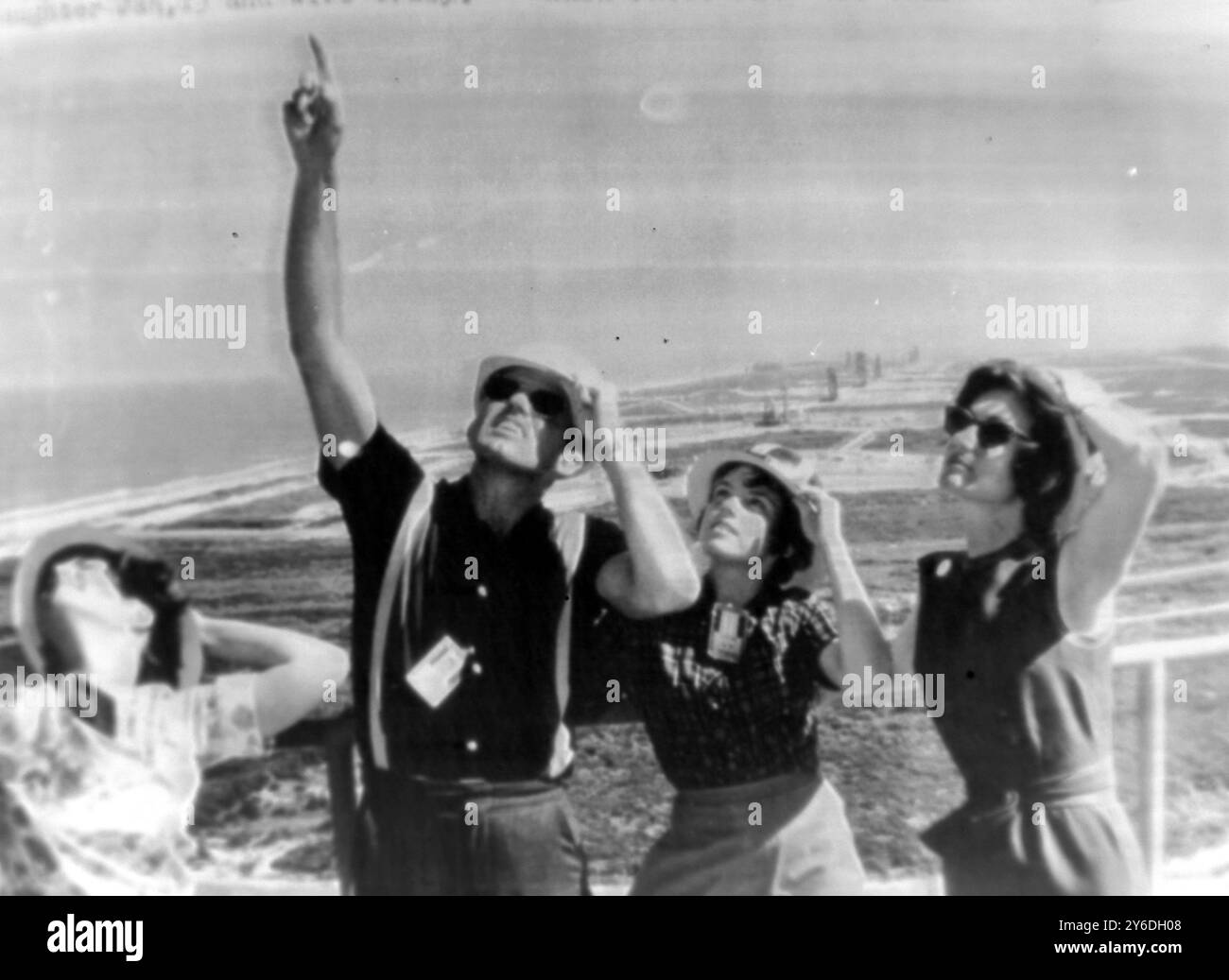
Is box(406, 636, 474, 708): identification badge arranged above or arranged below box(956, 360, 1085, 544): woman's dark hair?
below

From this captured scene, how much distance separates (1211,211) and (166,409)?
243 centimetres

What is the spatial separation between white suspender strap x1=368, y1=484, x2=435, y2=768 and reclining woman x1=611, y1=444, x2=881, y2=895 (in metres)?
0.47

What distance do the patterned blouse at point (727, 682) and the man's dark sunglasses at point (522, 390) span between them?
481mm

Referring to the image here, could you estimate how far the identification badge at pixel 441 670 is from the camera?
2.47m

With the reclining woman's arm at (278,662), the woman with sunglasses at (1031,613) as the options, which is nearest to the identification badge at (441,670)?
the reclining woman's arm at (278,662)

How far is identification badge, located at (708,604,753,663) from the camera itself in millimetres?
2469

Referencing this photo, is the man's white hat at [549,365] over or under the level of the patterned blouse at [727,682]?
over

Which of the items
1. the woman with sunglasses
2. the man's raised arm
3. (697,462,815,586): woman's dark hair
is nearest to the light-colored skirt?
the woman with sunglasses

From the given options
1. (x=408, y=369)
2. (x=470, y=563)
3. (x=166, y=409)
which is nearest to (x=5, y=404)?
(x=166, y=409)

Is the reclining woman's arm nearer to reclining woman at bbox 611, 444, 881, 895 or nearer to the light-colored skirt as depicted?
reclining woman at bbox 611, 444, 881, 895

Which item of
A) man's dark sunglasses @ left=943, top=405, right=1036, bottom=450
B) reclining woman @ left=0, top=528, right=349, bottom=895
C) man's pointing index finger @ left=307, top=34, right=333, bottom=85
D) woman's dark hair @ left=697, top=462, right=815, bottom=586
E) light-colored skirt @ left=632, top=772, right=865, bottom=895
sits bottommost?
light-colored skirt @ left=632, top=772, right=865, bottom=895

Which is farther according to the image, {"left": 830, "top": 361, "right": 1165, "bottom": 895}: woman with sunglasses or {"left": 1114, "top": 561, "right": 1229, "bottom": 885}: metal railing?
{"left": 1114, "top": 561, "right": 1229, "bottom": 885}: metal railing

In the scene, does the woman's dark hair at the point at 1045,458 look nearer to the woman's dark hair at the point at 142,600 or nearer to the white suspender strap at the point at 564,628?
the white suspender strap at the point at 564,628

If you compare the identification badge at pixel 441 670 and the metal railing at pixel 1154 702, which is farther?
the metal railing at pixel 1154 702
